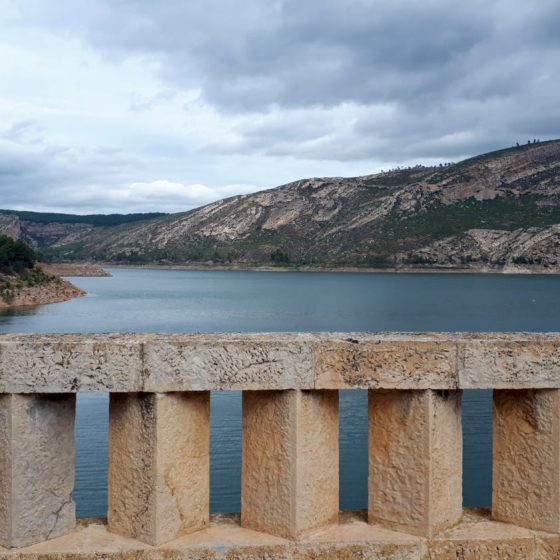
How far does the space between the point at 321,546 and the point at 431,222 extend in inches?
6483

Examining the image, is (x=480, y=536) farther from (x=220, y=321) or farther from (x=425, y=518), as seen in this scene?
(x=220, y=321)

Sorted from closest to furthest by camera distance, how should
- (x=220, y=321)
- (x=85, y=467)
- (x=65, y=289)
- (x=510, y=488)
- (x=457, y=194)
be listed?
(x=510, y=488) → (x=85, y=467) → (x=220, y=321) → (x=65, y=289) → (x=457, y=194)

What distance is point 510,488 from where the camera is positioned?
428 centimetres

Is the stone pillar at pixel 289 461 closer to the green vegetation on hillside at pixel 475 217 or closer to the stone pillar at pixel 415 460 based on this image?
the stone pillar at pixel 415 460

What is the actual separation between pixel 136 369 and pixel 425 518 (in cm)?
195

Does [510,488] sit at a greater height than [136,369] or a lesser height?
lesser

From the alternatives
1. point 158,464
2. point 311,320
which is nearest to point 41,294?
point 311,320

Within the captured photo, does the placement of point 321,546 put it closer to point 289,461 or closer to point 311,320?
point 289,461

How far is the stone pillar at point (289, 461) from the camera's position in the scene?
13.2 ft

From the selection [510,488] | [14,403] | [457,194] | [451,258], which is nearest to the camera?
[14,403]

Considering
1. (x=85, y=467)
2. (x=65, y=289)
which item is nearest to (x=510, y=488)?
(x=85, y=467)

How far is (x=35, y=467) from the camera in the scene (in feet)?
13.1

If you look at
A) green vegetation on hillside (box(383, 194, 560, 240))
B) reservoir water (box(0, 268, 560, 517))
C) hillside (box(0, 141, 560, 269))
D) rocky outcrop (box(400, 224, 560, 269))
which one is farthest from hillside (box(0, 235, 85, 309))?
green vegetation on hillside (box(383, 194, 560, 240))

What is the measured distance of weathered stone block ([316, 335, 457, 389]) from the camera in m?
4.04
